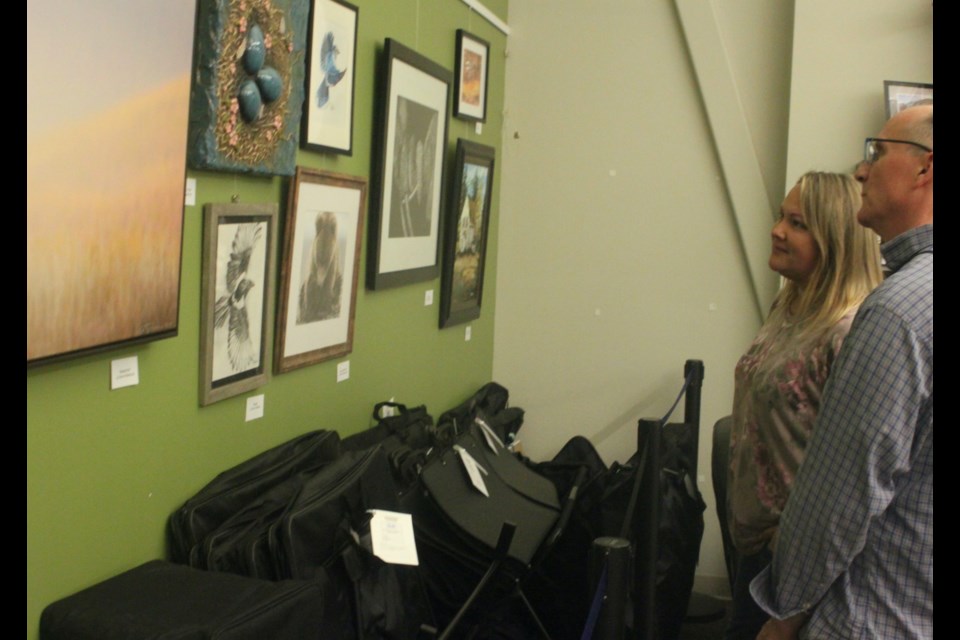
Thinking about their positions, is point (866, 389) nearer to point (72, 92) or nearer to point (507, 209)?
point (72, 92)

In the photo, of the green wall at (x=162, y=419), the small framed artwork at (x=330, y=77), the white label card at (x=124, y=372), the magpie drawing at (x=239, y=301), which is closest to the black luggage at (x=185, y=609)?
the green wall at (x=162, y=419)

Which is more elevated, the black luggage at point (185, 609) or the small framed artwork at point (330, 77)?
the small framed artwork at point (330, 77)

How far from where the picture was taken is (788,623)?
5.73ft

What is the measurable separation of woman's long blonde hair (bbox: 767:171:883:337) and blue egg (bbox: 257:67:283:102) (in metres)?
1.36

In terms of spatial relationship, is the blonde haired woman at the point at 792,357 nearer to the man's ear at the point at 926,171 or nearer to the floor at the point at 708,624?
the man's ear at the point at 926,171

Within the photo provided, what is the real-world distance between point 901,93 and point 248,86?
3003 mm

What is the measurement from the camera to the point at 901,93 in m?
4.03

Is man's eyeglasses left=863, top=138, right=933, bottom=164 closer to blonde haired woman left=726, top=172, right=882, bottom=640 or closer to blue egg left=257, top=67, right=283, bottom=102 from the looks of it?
blonde haired woman left=726, top=172, right=882, bottom=640

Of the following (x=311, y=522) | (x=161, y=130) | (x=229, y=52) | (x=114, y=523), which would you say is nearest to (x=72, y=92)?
(x=161, y=130)

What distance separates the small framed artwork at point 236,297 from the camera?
7.15 ft

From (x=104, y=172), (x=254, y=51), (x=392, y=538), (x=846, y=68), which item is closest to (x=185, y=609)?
(x=392, y=538)

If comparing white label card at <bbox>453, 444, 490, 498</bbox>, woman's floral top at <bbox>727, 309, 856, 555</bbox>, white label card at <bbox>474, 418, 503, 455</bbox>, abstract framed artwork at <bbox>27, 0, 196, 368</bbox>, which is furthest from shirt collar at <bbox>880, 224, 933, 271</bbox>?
white label card at <bbox>474, 418, 503, 455</bbox>

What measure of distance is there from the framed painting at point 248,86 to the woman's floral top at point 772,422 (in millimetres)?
1309

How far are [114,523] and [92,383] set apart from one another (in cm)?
30
